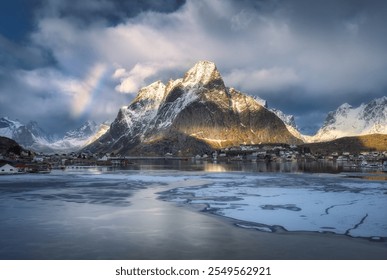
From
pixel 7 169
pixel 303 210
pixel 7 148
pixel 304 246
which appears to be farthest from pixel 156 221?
pixel 7 148

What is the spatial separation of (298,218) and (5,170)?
293 ft

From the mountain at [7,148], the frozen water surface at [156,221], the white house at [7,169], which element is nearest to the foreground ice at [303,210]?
the frozen water surface at [156,221]

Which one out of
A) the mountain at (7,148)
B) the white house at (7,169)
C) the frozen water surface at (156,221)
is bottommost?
the frozen water surface at (156,221)

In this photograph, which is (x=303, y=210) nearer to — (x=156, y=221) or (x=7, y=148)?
(x=156, y=221)

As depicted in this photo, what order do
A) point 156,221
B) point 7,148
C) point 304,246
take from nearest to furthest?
1. point 304,246
2. point 156,221
3. point 7,148

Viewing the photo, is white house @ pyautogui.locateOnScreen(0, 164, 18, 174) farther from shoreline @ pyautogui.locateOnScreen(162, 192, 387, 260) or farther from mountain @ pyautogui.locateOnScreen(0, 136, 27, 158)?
shoreline @ pyautogui.locateOnScreen(162, 192, 387, 260)

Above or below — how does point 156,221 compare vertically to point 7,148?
below

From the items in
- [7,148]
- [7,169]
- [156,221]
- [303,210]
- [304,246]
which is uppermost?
[7,148]

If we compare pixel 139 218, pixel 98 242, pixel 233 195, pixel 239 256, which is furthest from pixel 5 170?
pixel 239 256

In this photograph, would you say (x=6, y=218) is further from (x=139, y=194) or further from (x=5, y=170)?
(x=5, y=170)

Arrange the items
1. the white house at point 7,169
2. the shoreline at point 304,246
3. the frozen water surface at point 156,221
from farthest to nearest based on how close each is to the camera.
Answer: the white house at point 7,169, the frozen water surface at point 156,221, the shoreline at point 304,246

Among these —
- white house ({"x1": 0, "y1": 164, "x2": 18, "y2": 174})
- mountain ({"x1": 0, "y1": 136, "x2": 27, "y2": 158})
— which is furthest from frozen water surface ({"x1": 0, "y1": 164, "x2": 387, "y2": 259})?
mountain ({"x1": 0, "y1": 136, "x2": 27, "y2": 158})

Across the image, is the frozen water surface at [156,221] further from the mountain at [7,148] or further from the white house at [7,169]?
the mountain at [7,148]
